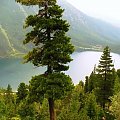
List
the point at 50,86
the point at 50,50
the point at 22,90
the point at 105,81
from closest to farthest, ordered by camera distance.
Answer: the point at 50,86
the point at 50,50
the point at 105,81
the point at 22,90

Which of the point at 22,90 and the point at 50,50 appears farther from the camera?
the point at 22,90

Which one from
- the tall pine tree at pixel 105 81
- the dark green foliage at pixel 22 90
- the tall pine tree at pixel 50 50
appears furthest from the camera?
the dark green foliage at pixel 22 90

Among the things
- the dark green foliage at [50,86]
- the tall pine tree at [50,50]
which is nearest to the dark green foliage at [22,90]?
the tall pine tree at [50,50]

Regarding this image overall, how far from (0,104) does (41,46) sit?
1475 inches

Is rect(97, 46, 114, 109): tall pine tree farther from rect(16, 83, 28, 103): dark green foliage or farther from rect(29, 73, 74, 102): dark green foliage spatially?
rect(29, 73, 74, 102): dark green foliage

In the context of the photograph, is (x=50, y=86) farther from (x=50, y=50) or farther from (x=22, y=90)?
(x=22, y=90)

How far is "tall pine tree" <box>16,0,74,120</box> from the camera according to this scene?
24188 mm

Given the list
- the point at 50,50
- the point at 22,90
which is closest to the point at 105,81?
the point at 22,90

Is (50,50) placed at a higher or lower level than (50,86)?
higher

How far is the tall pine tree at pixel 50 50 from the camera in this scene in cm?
2419

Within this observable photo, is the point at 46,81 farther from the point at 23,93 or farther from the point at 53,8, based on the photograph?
the point at 23,93

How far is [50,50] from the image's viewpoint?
24406mm

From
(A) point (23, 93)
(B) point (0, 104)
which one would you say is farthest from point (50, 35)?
(A) point (23, 93)

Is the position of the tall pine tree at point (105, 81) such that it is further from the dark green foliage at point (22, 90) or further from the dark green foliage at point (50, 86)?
the dark green foliage at point (50, 86)
